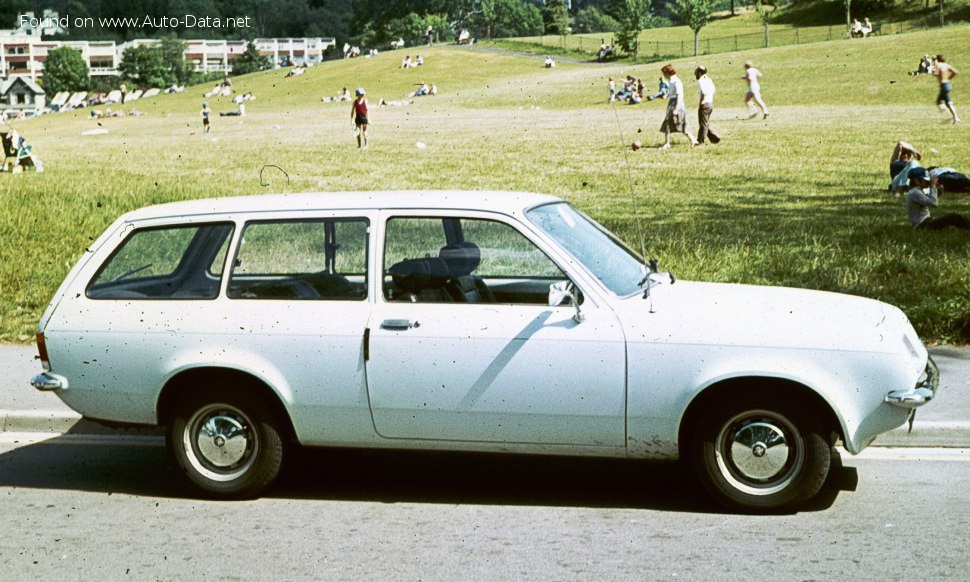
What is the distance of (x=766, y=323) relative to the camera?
18.6 feet

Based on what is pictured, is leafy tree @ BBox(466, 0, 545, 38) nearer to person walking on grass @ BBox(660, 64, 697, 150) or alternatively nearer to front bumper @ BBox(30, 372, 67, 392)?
person walking on grass @ BBox(660, 64, 697, 150)

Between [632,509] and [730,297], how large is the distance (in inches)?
44.8

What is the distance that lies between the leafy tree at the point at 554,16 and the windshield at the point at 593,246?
14276 centimetres

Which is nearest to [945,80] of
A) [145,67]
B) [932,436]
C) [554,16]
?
[932,436]

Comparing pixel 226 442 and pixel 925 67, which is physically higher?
pixel 925 67

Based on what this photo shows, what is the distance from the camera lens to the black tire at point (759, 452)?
565 cm

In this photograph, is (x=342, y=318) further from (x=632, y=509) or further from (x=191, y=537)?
(x=632, y=509)

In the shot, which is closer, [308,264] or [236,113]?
[308,264]

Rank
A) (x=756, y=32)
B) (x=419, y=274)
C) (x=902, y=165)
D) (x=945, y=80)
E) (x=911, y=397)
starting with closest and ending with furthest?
1. (x=911, y=397)
2. (x=419, y=274)
3. (x=902, y=165)
4. (x=945, y=80)
5. (x=756, y=32)

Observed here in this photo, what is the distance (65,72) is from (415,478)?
200770 millimetres

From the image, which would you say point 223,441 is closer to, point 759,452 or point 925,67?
point 759,452

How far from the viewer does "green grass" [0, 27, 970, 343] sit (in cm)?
1244

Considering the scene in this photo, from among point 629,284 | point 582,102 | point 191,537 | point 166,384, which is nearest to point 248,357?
point 166,384

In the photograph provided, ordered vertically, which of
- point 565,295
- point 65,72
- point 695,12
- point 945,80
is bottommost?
point 565,295
